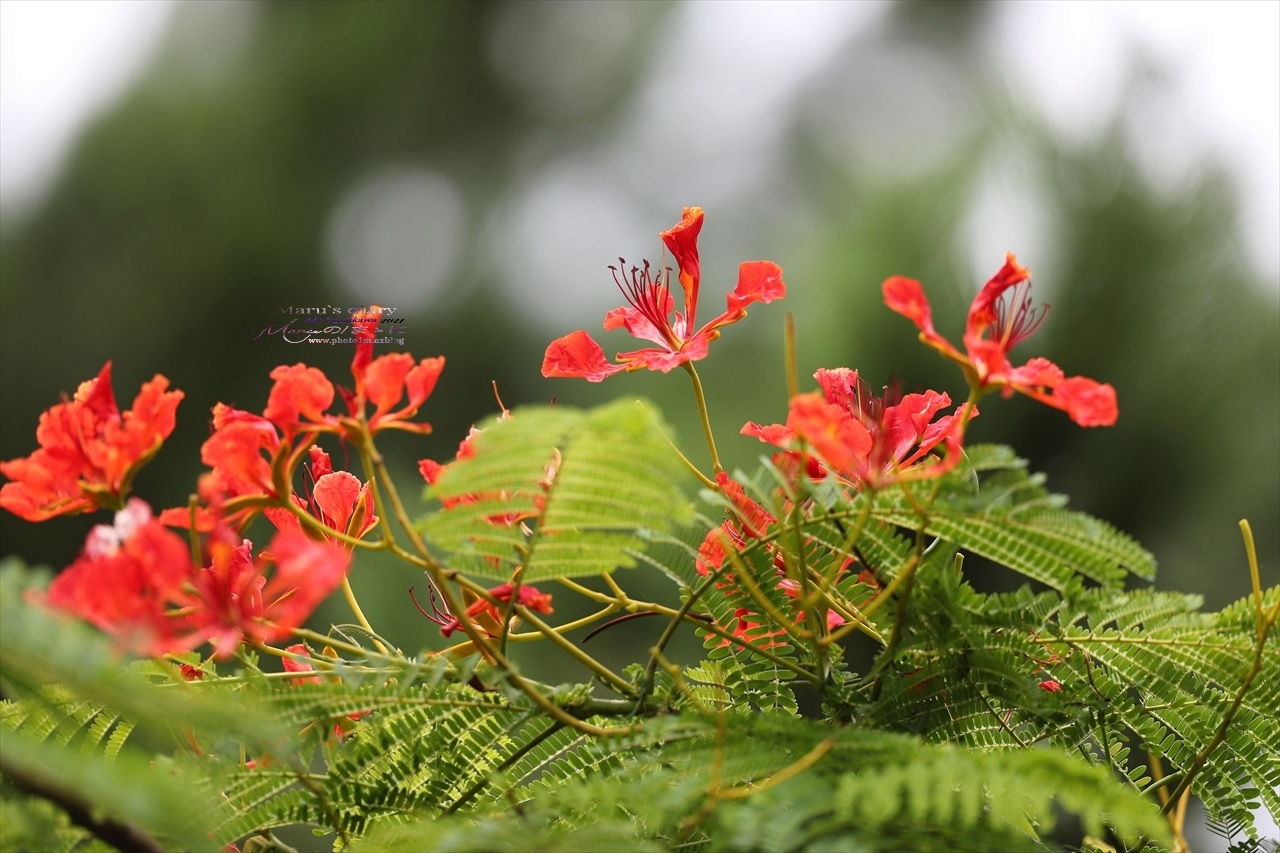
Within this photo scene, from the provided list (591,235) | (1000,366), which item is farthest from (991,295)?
(591,235)

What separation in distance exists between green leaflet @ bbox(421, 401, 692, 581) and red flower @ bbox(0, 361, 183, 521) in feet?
0.36

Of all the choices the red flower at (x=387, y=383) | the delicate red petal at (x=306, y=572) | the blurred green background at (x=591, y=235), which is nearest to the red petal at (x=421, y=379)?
the red flower at (x=387, y=383)

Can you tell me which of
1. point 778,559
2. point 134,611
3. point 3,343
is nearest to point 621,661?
point 3,343

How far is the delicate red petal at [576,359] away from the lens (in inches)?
21.4

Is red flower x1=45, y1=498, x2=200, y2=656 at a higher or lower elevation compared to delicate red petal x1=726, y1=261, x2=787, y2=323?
lower

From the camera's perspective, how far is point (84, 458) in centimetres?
37

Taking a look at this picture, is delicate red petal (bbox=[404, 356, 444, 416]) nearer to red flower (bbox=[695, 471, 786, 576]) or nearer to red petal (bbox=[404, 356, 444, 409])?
red petal (bbox=[404, 356, 444, 409])

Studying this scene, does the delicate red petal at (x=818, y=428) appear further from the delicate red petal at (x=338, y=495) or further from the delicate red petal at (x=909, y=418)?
the delicate red petal at (x=338, y=495)

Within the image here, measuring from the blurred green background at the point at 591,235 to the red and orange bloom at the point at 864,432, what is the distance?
1.52 metres

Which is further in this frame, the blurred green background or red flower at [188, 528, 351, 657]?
the blurred green background

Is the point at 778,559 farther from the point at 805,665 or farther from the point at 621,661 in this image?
the point at 621,661

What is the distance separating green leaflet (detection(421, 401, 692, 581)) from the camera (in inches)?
12.9

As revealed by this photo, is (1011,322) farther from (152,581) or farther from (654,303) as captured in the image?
(152,581)

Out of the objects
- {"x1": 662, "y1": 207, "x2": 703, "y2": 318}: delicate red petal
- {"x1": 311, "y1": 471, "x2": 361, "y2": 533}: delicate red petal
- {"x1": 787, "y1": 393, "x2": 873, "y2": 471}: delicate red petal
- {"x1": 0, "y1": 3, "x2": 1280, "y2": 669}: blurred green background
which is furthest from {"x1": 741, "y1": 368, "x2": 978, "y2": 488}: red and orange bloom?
{"x1": 0, "y1": 3, "x2": 1280, "y2": 669}: blurred green background
